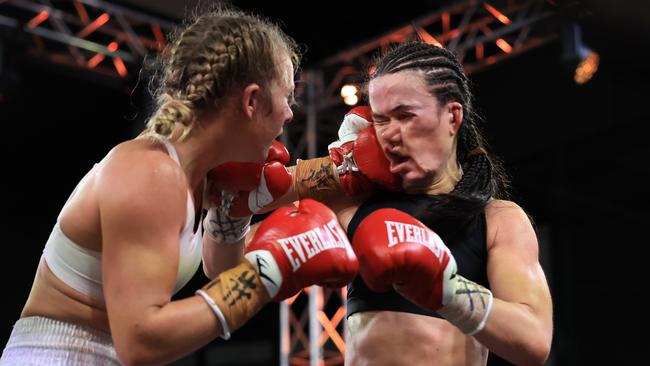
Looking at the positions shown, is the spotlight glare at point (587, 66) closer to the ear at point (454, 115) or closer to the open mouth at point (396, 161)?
the ear at point (454, 115)

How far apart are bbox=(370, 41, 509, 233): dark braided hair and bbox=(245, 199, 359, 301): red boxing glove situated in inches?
14.4

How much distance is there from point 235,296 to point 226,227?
21.0 inches

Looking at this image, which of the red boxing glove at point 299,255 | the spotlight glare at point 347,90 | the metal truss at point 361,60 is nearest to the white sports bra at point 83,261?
the red boxing glove at point 299,255

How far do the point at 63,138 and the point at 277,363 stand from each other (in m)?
2.45

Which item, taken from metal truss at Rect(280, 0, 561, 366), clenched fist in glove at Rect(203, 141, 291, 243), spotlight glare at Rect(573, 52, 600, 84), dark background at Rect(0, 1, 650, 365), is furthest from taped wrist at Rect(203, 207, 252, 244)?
dark background at Rect(0, 1, 650, 365)

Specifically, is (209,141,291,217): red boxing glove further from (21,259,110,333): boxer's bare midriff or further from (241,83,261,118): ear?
(21,259,110,333): boxer's bare midriff

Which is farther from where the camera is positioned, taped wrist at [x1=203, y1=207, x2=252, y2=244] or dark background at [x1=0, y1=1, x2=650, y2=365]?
dark background at [x1=0, y1=1, x2=650, y2=365]

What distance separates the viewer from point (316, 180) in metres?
2.12

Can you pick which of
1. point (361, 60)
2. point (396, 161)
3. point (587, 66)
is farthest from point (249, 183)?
point (361, 60)

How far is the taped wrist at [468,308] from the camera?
1.60 metres

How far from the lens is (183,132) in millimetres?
1603

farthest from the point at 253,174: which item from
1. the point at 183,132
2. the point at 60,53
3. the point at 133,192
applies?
the point at 60,53

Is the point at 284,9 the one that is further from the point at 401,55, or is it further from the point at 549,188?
the point at 401,55

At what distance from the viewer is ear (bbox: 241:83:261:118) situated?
1.60 meters
